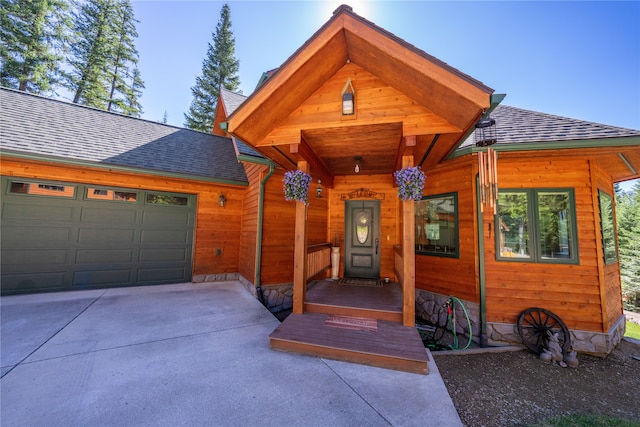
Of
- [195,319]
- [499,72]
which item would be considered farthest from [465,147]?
[499,72]

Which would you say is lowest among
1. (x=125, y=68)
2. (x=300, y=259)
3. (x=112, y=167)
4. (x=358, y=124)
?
(x=300, y=259)

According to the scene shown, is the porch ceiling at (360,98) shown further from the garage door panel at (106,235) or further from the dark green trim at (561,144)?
the garage door panel at (106,235)

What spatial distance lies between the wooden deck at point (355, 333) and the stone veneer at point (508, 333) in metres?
1.09

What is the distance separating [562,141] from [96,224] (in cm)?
870

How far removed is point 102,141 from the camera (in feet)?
17.5

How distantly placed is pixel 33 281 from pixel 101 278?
1.02 metres

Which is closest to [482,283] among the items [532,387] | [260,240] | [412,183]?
[532,387]

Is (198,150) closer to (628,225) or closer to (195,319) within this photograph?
(195,319)

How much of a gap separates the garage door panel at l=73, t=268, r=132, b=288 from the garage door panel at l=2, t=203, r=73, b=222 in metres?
1.23

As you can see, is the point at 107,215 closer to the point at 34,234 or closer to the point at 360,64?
the point at 34,234

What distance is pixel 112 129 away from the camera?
5.93m

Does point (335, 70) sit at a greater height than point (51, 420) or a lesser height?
greater

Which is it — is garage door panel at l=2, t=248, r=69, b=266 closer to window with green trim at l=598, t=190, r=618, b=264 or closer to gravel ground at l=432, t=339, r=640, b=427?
gravel ground at l=432, t=339, r=640, b=427

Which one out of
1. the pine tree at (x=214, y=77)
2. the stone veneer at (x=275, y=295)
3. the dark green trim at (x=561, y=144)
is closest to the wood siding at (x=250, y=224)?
the stone veneer at (x=275, y=295)
